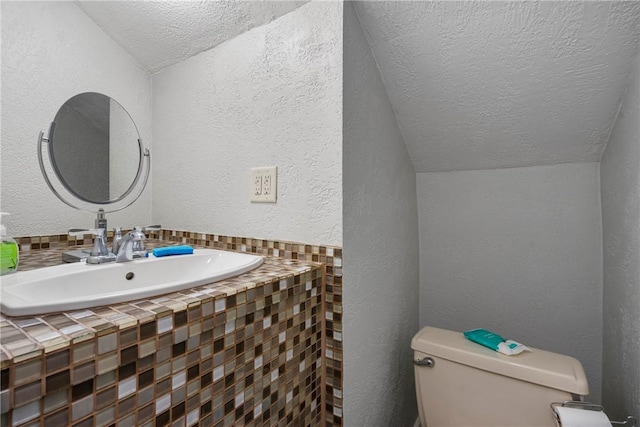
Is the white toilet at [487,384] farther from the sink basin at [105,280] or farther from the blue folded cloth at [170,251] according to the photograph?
the blue folded cloth at [170,251]

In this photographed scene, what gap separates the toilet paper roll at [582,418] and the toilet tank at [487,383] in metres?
0.06

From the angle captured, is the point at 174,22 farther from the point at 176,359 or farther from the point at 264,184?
the point at 176,359

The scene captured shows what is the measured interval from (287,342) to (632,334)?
3.26 feet

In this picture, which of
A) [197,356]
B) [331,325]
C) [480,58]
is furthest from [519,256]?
[197,356]

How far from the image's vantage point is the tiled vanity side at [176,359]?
1.24 ft

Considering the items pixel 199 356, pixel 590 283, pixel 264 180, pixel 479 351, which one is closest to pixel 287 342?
pixel 199 356

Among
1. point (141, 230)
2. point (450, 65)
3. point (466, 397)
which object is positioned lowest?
point (466, 397)

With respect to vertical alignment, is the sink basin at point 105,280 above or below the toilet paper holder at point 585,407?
above

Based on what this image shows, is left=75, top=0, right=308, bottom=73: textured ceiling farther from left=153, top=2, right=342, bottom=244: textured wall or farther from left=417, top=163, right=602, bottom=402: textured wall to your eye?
left=417, top=163, right=602, bottom=402: textured wall

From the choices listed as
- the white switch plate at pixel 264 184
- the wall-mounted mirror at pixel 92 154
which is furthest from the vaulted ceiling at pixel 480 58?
the white switch plate at pixel 264 184

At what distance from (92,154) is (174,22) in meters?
0.58

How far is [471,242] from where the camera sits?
4.76 ft

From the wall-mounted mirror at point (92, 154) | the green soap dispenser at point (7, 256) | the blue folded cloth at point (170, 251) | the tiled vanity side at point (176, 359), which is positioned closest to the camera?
the tiled vanity side at point (176, 359)

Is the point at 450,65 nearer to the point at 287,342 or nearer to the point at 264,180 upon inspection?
the point at 264,180
